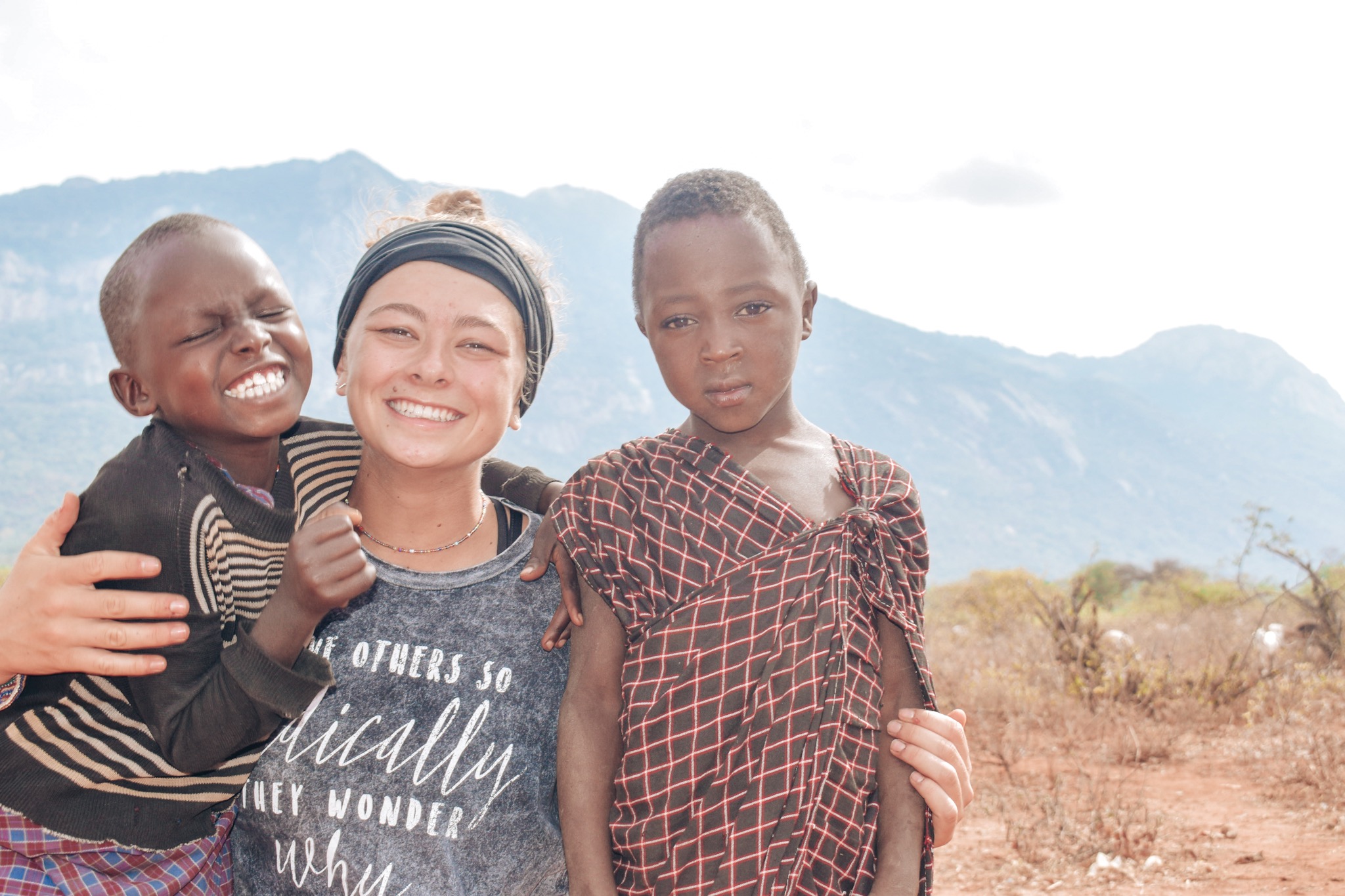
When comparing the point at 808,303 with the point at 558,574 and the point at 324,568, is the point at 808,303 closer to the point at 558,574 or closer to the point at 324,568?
the point at 558,574

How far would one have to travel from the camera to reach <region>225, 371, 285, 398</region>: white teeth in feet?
5.64

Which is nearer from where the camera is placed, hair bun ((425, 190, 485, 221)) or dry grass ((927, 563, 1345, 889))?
hair bun ((425, 190, 485, 221))

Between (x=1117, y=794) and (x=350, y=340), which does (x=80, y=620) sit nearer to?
(x=350, y=340)

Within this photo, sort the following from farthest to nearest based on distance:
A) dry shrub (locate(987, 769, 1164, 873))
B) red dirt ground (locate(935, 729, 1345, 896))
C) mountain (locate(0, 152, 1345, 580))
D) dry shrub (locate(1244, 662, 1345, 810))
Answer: mountain (locate(0, 152, 1345, 580))
dry shrub (locate(1244, 662, 1345, 810))
dry shrub (locate(987, 769, 1164, 873))
red dirt ground (locate(935, 729, 1345, 896))

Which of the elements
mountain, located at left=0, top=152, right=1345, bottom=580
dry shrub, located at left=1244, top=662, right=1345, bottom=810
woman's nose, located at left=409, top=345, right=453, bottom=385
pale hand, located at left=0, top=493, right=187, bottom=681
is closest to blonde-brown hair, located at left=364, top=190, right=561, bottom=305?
woman's nose, located at left=409, top=345, right=453, bottom=385

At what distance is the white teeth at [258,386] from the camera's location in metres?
1.72

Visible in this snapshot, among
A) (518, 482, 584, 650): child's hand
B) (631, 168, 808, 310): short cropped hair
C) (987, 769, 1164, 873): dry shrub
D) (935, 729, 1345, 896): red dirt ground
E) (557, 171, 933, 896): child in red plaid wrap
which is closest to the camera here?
(557, 171, 933, 896): child in red plaid wrap

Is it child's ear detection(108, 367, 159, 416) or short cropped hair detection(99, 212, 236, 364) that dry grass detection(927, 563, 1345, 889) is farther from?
short cropped hair detection(99, 212, 236, 364)

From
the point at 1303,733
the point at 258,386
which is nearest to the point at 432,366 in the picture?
the point at 258,386

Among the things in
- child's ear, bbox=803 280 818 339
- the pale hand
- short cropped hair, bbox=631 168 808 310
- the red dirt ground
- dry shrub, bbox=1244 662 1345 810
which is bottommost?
the red dirt ground

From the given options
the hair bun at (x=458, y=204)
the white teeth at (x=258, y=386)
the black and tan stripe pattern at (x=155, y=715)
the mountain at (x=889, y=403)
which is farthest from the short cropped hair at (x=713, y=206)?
the mountain at (x=889, y=403)

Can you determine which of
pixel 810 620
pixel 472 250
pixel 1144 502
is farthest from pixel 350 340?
pixel 1144 502

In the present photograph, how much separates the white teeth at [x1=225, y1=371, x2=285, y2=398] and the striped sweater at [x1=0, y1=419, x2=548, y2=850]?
0.17m

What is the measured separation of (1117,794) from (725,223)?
4.06 meters
